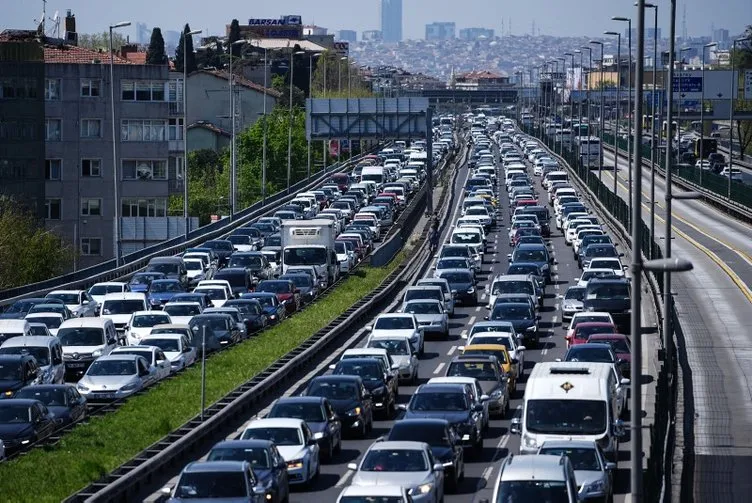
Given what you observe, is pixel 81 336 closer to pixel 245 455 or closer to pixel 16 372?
pixel 16 372

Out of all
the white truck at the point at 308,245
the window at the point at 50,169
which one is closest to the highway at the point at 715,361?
the white truck at the point at 308,245

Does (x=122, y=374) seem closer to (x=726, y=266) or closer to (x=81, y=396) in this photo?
(x=81, y=396)

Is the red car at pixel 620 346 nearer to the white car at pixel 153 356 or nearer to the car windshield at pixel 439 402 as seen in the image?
the car windshield at pixel 439 402

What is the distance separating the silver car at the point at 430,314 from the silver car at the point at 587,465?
22102 mm

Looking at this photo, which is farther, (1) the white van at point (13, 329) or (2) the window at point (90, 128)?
(2) the window at point (90, 128)

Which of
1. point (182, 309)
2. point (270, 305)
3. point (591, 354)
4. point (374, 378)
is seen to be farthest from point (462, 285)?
point (374, 378)

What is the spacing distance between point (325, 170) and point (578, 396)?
3981 inches

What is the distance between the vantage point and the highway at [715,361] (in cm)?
3173

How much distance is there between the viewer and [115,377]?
3934cm

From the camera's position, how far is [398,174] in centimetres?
11881

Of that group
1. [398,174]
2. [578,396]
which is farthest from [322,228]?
[398,174]

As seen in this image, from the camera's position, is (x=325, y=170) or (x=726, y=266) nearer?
(x=726, y=266)

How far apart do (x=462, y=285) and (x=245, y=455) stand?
106 feet

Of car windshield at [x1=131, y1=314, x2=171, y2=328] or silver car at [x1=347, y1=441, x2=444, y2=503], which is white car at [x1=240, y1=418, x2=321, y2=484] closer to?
silver car at [x1=347, y1=441, x2=444, y2=503]
